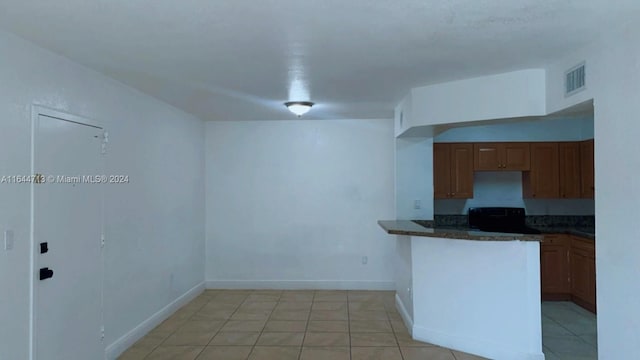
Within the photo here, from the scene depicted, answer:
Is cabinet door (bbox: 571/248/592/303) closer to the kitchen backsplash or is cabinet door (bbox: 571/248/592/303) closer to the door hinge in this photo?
the kitchen backsplash

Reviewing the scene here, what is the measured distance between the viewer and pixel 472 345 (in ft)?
11.9

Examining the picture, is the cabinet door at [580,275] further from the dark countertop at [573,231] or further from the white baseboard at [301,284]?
the white baseboard at [301,284]

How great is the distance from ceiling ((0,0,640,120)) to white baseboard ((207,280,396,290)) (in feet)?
10.5

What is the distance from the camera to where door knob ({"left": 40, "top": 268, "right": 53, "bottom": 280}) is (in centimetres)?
267

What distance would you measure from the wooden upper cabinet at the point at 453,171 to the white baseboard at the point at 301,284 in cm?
159

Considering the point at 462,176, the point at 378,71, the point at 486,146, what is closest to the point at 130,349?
the point at 378,71

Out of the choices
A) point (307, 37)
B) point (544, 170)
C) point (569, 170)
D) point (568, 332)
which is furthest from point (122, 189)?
point (569, 170)

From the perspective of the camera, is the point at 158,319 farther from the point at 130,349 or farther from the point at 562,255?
the point at 562,255

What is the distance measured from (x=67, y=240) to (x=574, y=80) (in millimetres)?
3905

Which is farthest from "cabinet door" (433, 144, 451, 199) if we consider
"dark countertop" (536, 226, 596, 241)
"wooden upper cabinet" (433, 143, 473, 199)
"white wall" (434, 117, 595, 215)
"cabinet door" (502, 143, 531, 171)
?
"dark countertop" (536, 226, 596, 241)

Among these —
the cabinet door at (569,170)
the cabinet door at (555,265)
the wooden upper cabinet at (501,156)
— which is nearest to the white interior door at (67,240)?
the wooden upper cabinet at (501,156)

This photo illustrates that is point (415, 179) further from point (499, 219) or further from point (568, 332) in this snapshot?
point (568, 332)

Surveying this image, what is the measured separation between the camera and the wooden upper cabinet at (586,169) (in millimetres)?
5258

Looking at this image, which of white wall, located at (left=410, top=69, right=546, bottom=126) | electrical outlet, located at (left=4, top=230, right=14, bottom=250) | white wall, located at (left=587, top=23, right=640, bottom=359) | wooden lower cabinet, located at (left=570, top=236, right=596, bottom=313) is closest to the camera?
white wall, located at (left=587, top=23, right=640, bottom=359)
